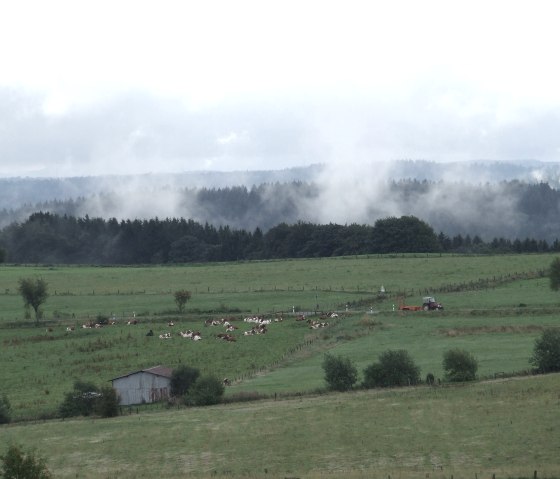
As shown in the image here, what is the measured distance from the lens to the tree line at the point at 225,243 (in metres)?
162

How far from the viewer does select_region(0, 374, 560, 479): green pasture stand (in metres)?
39.2

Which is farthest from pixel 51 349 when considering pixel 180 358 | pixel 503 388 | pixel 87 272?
pixel 87 272

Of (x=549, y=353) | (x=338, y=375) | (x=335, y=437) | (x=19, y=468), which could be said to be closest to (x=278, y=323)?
(x=338, y=375)

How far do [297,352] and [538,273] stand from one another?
40.4 metres

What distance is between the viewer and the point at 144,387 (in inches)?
2347

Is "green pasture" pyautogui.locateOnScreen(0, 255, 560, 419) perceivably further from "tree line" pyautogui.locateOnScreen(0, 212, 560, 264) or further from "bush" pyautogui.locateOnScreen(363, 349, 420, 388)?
"tree line" pyautogui.locateOnScreen(0, 212, 560, 264)

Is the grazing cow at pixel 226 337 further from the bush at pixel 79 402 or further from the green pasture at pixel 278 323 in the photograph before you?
the bush at pixel 79 402

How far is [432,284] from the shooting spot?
339 feet

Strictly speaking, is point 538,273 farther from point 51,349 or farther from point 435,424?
point 435,424

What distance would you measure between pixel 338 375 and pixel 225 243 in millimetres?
124578

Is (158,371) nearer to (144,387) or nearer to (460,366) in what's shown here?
(144,387)

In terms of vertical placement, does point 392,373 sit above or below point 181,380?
above

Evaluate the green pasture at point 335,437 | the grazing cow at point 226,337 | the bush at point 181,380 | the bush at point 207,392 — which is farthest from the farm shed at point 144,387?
the grazing cow at point 226,337

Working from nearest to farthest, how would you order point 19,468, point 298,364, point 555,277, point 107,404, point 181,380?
point 19,468, point 107,404, point 181,380, point 298,364, point 555,277
